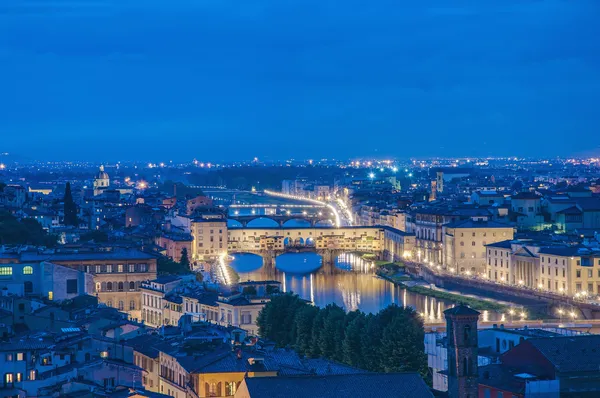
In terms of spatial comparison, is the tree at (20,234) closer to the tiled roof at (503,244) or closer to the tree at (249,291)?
the tree at (249,291)

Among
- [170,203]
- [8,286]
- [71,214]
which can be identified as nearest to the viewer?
[8,286]

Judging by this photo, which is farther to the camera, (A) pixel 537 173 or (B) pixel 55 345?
(A) pixel 537 173

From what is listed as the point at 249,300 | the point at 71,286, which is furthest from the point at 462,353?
the point at 71,286

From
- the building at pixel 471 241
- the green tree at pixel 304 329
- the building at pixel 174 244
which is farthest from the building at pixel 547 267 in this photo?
the green tree at pixel 304 329


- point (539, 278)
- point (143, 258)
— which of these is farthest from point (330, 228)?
point (143, 258)

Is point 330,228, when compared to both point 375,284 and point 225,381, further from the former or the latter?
point 225,381

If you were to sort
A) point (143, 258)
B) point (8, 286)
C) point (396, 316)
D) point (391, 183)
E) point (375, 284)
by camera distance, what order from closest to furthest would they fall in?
point (396, 316), point (8, 286), point (143, 258), point (375, 284), point (391, 183)
